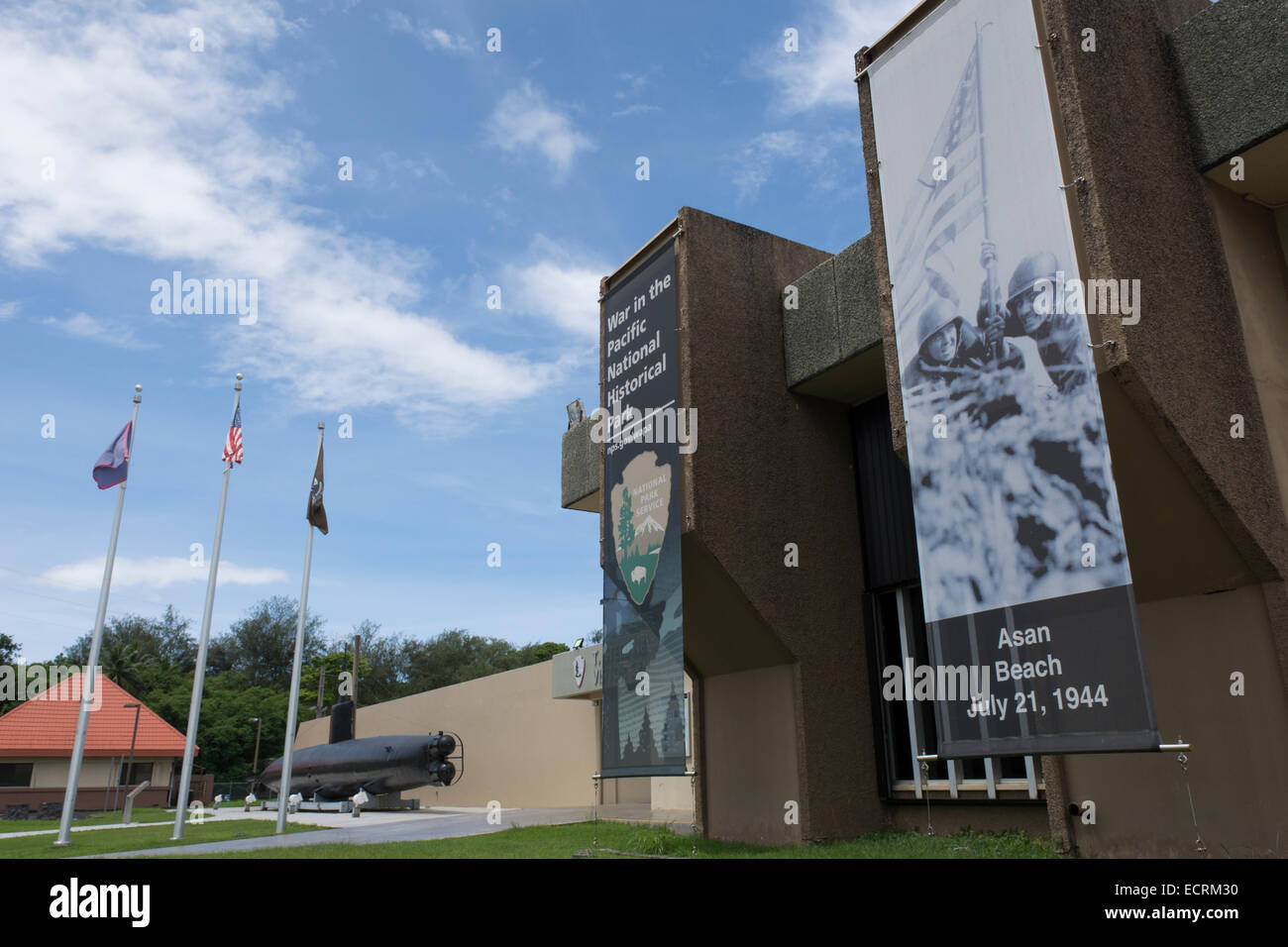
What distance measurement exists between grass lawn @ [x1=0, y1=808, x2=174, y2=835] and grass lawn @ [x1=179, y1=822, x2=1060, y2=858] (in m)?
14.9

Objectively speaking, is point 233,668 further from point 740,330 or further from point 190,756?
point 740,330

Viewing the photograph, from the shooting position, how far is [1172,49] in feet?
33.5

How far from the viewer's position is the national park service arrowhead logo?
44.7ft

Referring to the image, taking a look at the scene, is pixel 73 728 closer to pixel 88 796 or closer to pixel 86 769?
pixel 86 769

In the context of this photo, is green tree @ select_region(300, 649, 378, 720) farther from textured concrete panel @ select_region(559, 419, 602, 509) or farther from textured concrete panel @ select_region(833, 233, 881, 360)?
textured concrete panel @ select_region(833, 233, 881, 360)

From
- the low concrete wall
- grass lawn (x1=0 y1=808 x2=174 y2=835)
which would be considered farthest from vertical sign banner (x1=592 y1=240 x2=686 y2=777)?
the low concrete wall

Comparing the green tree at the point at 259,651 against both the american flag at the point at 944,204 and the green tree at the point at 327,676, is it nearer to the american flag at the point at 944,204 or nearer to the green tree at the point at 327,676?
the green tree at the point at 327,676

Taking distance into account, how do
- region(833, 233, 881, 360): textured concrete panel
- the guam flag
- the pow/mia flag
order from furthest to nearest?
the pow/mia flag < the guam flag < region(833, 233, 881, 360): textured concrete panel

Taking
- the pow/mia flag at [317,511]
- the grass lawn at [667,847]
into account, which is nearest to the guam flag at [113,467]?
the pow/mia flag at [317,511]

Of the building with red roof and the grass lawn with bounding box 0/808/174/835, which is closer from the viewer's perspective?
the grass lawn with bounding box 0/808/174/835

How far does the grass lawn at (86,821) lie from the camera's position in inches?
982

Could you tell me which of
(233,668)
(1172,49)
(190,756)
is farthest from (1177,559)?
(233,668)

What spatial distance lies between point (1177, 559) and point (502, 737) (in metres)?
28.9
